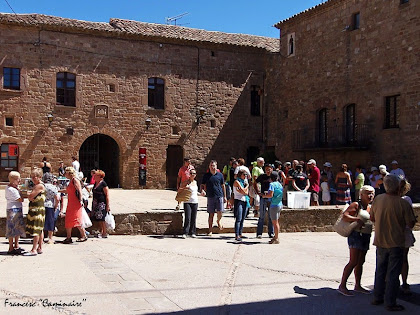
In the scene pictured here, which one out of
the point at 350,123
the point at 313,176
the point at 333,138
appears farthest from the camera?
the point at 333,138

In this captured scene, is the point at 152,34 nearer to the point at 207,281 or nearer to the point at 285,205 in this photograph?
the point at 285,205

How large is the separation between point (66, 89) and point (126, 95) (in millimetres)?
2690

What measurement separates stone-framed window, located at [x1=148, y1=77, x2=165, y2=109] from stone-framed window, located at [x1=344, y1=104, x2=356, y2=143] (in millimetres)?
8716

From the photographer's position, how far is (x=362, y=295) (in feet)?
20.6

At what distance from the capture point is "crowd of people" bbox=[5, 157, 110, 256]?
821cm

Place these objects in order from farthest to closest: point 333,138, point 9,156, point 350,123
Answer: point 9,156 → point 333,138 → point 350,123

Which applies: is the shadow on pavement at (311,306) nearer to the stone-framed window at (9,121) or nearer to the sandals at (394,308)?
the sandals at (394,308)

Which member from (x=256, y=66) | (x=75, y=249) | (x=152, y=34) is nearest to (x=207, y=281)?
(x=75, y=249)

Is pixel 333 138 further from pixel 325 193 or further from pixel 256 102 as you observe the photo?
pixel 325 193

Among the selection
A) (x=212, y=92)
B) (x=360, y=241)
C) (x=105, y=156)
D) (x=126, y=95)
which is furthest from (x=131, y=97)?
(x=360, y=241)

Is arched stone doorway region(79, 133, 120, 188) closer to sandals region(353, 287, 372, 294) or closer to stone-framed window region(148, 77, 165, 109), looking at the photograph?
stone-framed window region(148, 77, 165, 109)

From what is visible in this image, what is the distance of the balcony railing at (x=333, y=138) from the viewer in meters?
19.9

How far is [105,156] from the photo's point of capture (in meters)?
25.9

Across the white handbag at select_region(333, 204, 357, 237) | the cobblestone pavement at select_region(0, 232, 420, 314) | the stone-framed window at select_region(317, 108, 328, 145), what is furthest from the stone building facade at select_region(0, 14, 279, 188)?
the white handbag at select_region(333, 204, 357, 237)
